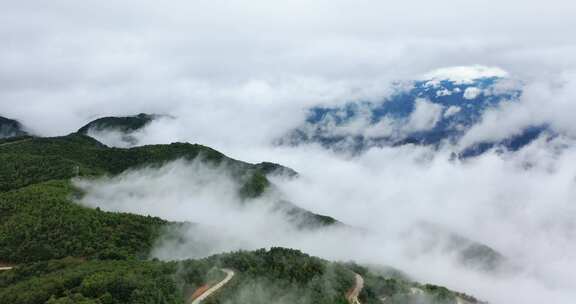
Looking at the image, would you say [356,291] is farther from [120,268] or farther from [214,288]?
[120,268]

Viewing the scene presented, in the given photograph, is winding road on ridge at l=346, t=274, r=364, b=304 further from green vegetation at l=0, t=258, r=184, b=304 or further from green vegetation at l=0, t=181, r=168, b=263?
green vegetation at l=0, t=181, r=168, b=263

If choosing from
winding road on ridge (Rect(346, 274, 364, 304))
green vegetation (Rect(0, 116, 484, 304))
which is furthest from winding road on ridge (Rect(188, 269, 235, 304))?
winding road on ridge (Rect(346, 274, 364, 304))

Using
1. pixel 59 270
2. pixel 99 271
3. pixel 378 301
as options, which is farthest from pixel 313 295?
pixel 59 270

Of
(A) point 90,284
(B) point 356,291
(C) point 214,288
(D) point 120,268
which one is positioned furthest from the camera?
(B) point 356,291

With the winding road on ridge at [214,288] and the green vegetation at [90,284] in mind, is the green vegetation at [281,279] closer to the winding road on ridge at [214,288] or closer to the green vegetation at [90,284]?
the winding road on ridge at [214,288]

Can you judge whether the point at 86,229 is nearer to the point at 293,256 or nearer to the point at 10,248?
the point at 10,248

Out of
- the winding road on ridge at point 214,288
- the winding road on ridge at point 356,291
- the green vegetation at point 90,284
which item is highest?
the winding road on ridge at point 356,291

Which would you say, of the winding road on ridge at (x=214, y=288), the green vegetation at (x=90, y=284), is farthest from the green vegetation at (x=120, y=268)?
the winding road on ridge at (x=214, y=288)

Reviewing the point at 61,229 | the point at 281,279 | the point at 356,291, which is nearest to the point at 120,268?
the point at 281,279
